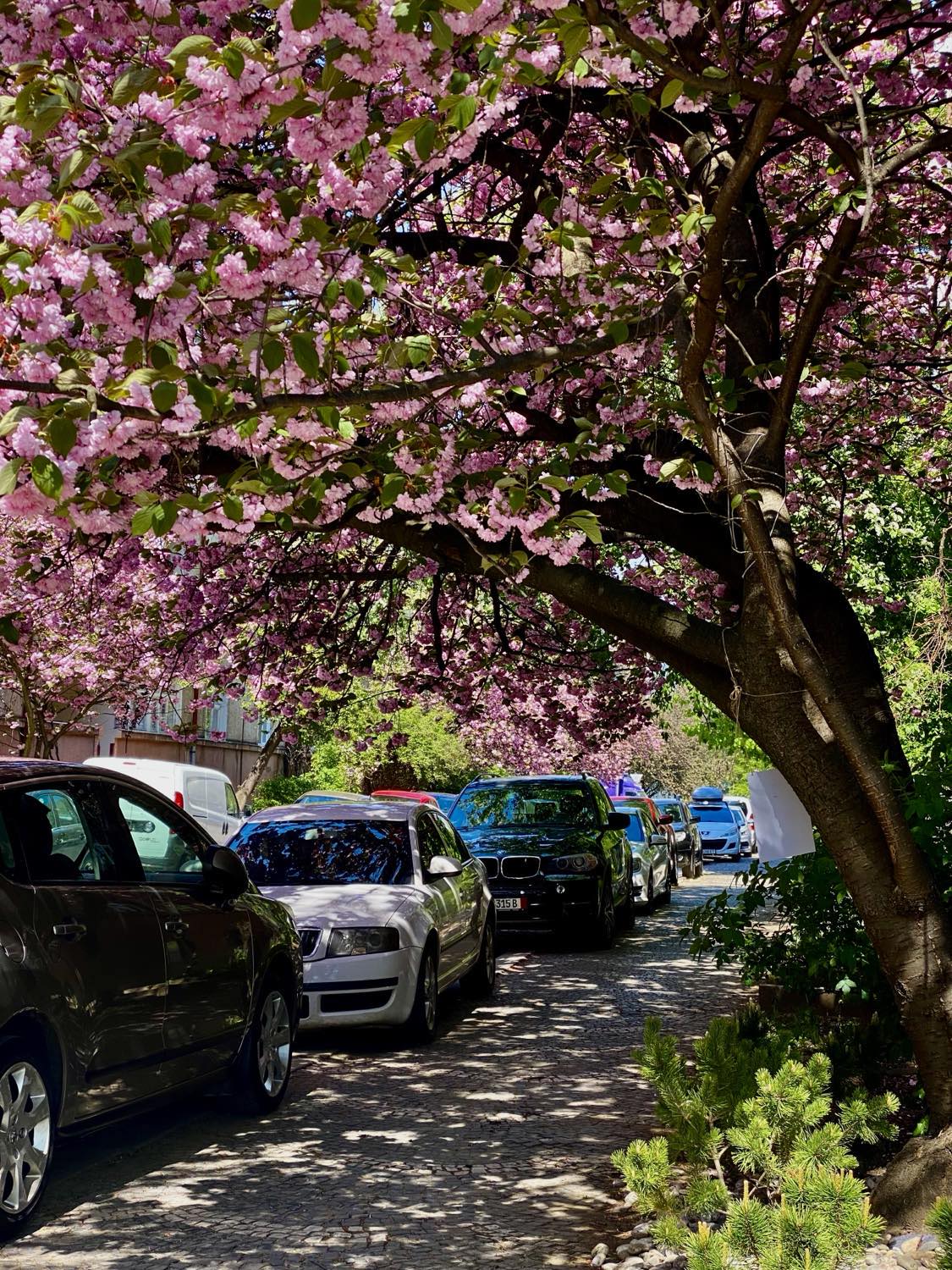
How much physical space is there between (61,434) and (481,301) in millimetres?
4674

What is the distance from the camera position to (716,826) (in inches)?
1906

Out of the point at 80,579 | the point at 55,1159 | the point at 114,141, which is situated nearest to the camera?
the point at 114,141

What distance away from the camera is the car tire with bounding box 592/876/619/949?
1647 centimetres

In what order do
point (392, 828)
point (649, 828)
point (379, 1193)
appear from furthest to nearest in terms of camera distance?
point (649, 828)
point (392, 828)
point (379, 1193)

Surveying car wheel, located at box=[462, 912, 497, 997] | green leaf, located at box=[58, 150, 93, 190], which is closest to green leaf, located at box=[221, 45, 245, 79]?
green leaf, located at box=[58, 150, 93, 190]

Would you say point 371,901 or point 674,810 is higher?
point 674,810

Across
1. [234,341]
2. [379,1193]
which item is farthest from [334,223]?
[379,1193]

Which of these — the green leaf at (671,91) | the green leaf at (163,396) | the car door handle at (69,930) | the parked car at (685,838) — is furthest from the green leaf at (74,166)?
the parked car at (685,838)

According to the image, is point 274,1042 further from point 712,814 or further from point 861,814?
point 712,814

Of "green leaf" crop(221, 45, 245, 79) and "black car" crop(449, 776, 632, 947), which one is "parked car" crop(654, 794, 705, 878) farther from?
"green leaf" crop(221, 45, 245, 79)

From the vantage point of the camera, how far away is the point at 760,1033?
725 centimetres

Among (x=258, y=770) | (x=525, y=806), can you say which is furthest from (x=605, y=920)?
(x=258, y=770)

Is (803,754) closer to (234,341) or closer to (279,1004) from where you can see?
(234,341)

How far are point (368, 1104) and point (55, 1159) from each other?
1.87 meters
